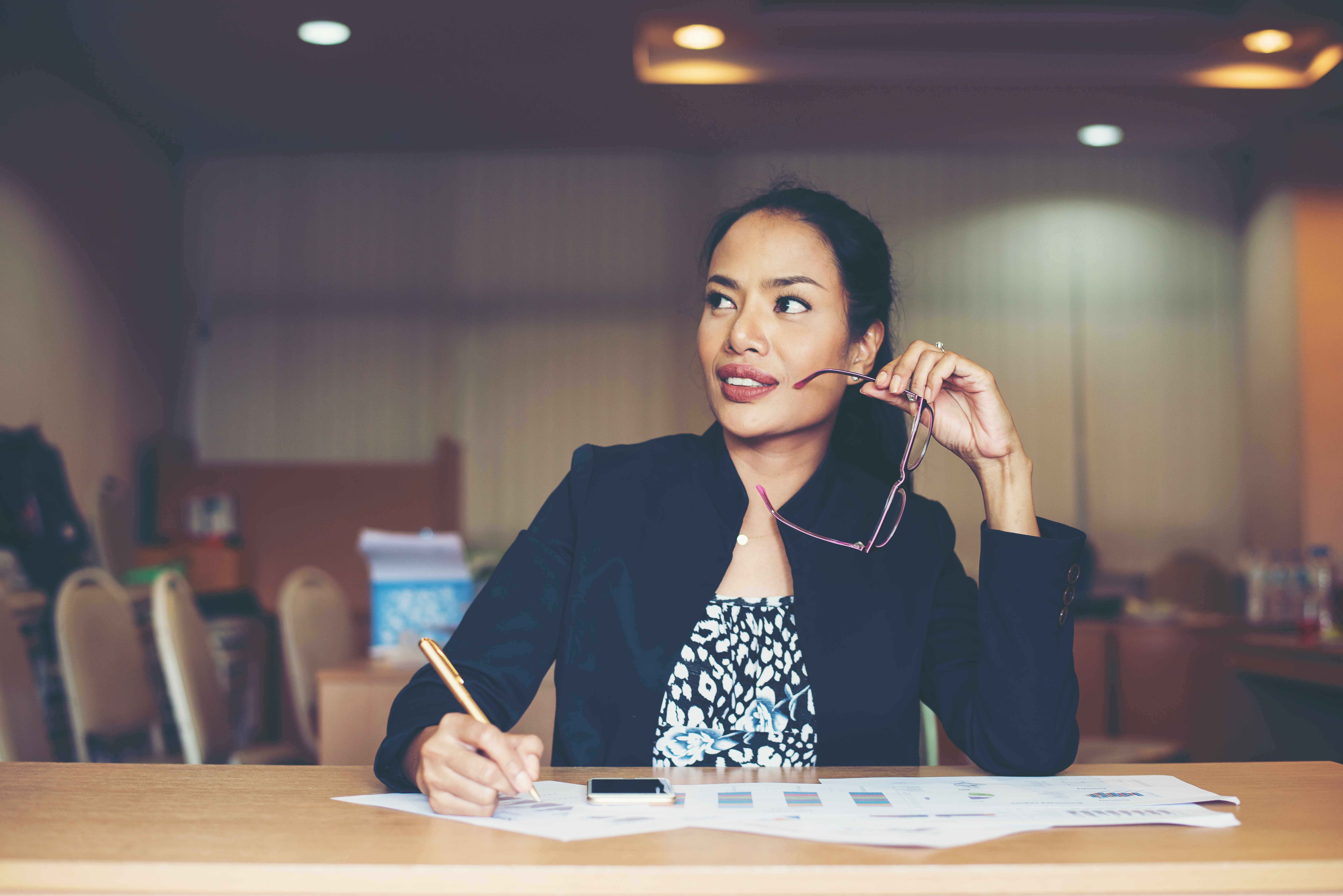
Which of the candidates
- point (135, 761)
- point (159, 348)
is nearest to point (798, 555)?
point (135, 761)

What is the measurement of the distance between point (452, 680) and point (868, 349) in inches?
→ 30.2

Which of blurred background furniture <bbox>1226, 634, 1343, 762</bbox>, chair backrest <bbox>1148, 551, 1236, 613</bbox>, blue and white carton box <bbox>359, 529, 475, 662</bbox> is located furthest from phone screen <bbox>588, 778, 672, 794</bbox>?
chair backrest <bbox>1148, 551, 1236, 613</bbox>

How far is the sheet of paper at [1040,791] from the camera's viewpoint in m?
0.87

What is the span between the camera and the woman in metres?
1.11

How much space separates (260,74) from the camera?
4.52 meters

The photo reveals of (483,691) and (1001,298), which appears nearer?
(483,691)

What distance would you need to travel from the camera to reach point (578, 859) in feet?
2.30

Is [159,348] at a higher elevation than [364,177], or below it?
below

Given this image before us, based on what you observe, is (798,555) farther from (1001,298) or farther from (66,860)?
(1001,298)

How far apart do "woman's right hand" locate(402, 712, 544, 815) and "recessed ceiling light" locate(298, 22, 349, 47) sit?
3.83 meters

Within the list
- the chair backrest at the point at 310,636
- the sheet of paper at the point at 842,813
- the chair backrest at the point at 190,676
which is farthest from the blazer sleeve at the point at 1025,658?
the chair backrest at the point at 310,636

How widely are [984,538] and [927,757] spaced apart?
0.75 meters

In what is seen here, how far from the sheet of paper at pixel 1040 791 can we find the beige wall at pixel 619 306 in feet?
14.8

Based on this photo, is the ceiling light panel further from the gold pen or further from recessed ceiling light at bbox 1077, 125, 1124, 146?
the gold pen
